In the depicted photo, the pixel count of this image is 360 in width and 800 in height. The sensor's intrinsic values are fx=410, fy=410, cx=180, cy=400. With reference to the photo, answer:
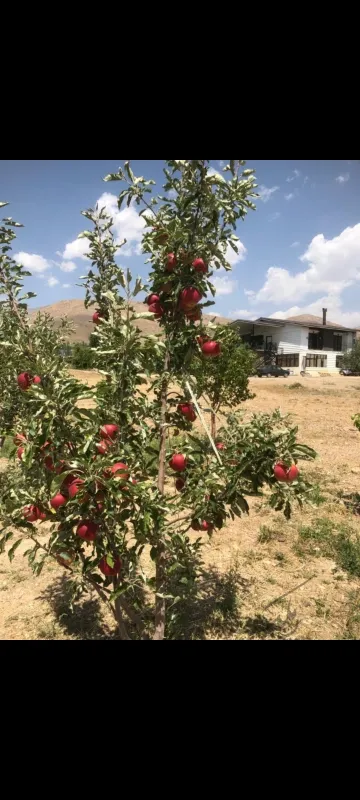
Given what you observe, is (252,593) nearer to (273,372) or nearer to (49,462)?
(49,462)

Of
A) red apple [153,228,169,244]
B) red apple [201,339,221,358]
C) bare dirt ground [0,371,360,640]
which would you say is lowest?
bare dirt ground [0,371,360,640]

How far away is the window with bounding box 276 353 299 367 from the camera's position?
43.6 metres

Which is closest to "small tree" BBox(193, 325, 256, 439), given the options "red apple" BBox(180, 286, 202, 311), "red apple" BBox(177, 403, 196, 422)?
"red apple" BBox(177, 403, 196, 422)

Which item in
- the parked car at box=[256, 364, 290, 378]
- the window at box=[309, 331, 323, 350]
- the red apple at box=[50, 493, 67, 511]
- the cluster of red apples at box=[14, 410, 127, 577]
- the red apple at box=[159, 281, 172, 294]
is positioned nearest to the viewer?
the cluster of red apples at box=[14, 410, 127, 577]

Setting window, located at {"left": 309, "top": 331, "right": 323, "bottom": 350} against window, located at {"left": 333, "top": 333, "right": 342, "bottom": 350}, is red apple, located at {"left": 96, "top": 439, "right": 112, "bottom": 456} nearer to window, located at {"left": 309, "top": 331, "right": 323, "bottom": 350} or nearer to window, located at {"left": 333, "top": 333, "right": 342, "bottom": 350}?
window, located at {"left": 309, "top": 331, "right": 323, "bottom": 350}

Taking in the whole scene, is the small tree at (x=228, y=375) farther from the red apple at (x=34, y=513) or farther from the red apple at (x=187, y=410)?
→ the red apple at (x=34, y=513)

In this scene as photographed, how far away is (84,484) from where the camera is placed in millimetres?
2072

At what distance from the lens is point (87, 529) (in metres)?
2.23

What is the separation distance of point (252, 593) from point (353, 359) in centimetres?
4268

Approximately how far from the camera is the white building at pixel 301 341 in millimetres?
43281

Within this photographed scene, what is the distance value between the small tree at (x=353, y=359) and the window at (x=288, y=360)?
17.7 ft

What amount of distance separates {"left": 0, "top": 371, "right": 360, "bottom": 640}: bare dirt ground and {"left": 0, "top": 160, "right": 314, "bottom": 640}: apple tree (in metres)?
0.90
